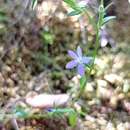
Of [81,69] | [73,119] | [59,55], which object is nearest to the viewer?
[81,69]

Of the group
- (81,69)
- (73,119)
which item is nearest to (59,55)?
(73,119)

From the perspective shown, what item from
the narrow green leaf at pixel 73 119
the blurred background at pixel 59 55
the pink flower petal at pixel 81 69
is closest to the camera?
the pink flower petal at pixel 81 69

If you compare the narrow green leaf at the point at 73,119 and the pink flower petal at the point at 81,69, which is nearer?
the pink flower petal at the point at 81,69

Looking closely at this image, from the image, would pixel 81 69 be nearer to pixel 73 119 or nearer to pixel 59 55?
pixel 73 119

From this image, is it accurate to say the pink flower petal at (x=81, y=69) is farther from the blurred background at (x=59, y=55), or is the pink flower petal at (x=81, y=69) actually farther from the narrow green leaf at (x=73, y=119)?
the blurred background at (x=59, y=55)

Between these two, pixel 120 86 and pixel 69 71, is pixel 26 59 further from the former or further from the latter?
pixel 120 86

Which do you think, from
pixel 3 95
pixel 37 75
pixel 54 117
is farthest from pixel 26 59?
pixel 54 117

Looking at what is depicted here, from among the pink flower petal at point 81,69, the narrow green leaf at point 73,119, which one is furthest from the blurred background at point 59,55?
the pink flower petal at point 81,69

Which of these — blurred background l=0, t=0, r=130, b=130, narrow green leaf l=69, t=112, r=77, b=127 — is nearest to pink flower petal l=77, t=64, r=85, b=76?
narrow green leaf l=69, t=112, r=77, b=127

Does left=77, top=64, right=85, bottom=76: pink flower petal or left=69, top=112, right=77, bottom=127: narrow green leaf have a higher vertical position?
left=77, top=64, right=85, bottom=76: pink flower petal

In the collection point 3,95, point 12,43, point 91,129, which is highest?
point 12,43

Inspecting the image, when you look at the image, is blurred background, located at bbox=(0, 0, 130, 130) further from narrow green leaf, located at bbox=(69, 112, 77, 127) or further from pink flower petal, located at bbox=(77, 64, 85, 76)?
pink flower petal, located at bbox=(77, 64, 85, 76)
